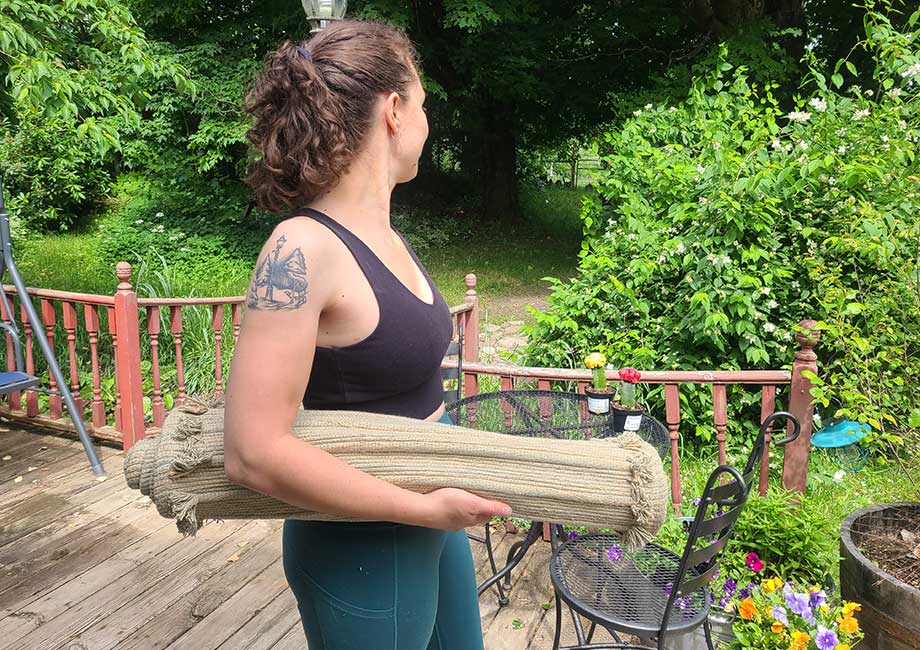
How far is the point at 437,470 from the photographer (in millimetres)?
1076

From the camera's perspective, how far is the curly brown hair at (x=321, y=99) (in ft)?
3.47

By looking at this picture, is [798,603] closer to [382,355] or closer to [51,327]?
[382,355]

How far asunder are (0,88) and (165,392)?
2.60 m

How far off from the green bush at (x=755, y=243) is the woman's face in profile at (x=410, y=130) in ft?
8.33

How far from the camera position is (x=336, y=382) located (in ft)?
3.49

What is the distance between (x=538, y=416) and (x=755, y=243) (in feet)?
6.85

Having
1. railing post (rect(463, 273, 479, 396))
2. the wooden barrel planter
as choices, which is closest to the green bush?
railing post (rect(463, 273, 479, 396))

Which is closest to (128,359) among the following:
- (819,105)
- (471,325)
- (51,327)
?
(51,327)

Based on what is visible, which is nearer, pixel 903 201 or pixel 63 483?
pixel 903 201

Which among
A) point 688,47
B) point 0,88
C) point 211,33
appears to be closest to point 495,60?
point 688,47

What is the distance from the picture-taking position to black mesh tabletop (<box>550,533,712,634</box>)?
1.86m

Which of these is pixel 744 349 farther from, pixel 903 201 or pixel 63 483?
pixel 63 483

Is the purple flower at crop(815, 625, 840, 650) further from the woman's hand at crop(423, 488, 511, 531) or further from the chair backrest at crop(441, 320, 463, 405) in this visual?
the chair backrest at crop(441, 320, 463, 405)

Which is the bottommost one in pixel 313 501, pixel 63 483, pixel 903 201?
pixel 63 483
